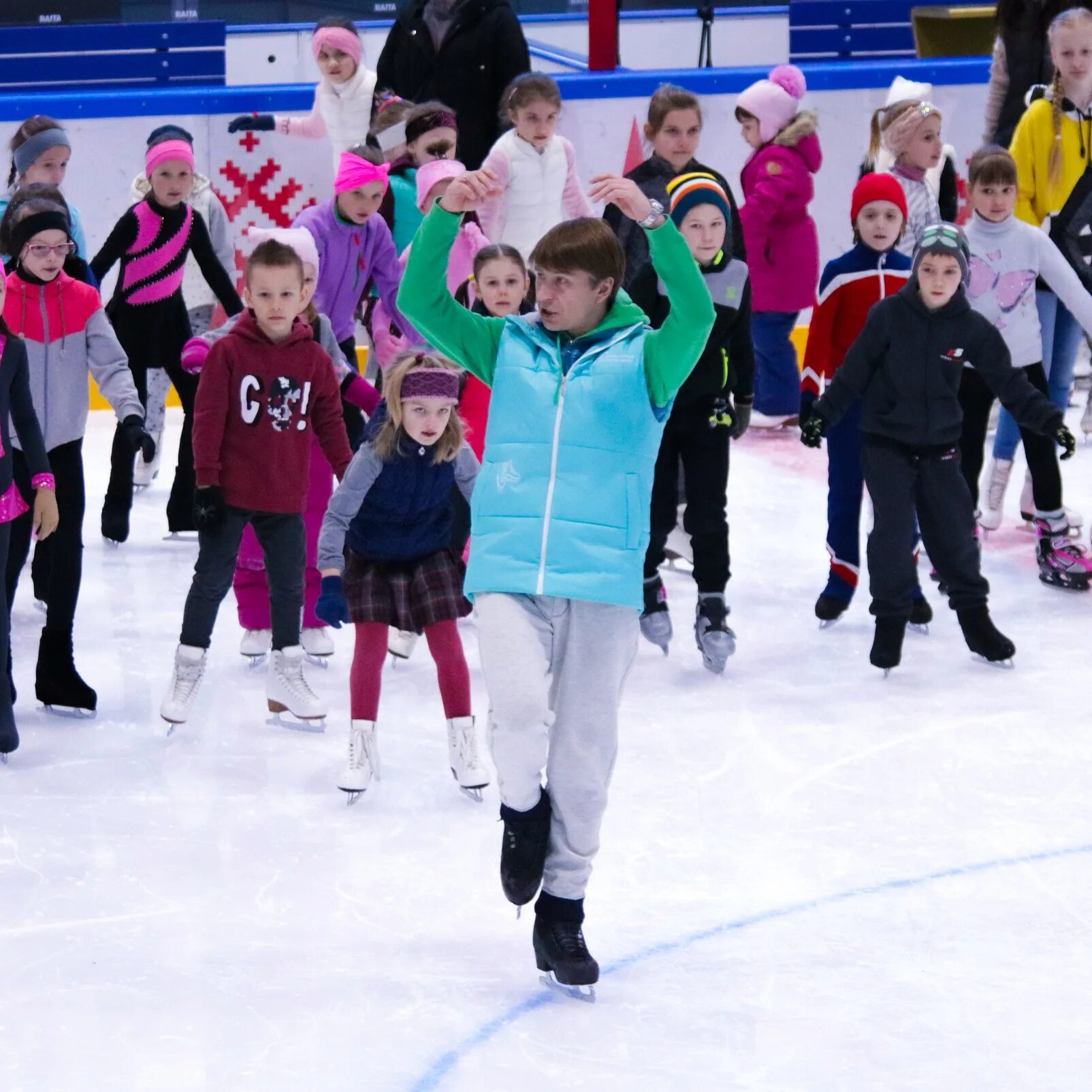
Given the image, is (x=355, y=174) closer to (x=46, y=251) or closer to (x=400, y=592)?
(x=46, y=251)

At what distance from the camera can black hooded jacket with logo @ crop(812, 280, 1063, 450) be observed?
4941 mm

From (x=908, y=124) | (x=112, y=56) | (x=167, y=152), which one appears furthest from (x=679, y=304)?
(x=112, y=56)

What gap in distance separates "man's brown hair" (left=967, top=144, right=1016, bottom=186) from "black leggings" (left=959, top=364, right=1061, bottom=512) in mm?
593

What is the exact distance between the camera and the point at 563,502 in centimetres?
307

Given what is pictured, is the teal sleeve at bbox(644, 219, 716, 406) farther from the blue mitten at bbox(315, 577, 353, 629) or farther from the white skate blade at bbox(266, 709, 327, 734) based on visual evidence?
the white skate blade at bbox(266, 709, 327, 734)

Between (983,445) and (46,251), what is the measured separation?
299 cm

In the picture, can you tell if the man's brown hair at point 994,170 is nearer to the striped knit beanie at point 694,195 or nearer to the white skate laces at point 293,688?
the striped knit beanie at point 694,195

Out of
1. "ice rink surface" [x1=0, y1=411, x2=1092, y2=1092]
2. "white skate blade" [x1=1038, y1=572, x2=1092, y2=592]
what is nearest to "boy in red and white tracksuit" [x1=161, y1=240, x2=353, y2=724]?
"ice rink surface" [x1=0, y1=411, x2=1092, y2=1092]

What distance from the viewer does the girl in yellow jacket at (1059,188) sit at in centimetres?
648

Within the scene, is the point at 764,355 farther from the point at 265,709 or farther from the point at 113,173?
the point at 265,709

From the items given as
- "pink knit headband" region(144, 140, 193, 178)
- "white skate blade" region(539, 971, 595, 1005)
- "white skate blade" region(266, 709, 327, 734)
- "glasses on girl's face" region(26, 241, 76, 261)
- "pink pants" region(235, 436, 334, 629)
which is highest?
"pink knit headband" region(144, 140, 193, 178)

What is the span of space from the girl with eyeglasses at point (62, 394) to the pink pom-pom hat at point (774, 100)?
158 inches

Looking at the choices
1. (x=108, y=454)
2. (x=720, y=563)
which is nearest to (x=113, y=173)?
(x=108, y=454)

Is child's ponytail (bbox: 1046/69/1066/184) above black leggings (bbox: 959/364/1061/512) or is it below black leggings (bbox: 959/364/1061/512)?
above
